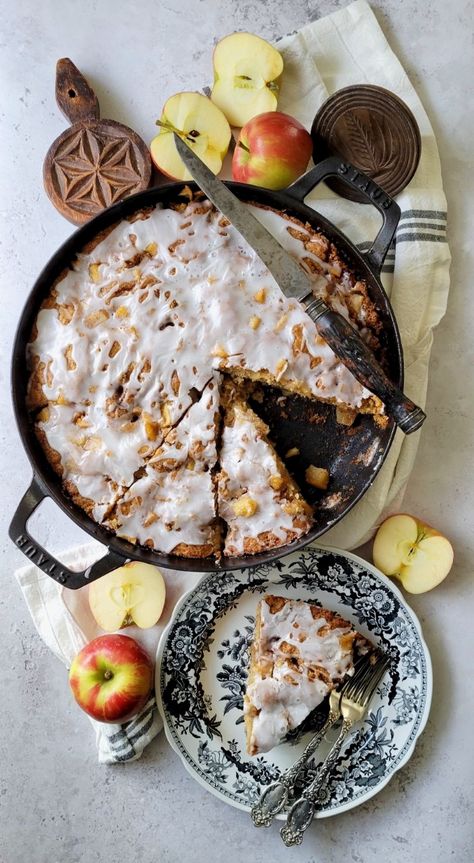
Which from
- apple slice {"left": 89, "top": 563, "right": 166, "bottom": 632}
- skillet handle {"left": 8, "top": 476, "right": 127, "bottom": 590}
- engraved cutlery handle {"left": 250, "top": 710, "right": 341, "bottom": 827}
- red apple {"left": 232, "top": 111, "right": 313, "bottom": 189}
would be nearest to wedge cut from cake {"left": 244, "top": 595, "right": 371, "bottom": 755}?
engraved cutlery handle {"left": 250, "top": 710, "right": 341, "bottom": 827}

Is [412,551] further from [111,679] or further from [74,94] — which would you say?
[74,94]

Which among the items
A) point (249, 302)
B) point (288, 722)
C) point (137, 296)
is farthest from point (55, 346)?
point (288, 722)

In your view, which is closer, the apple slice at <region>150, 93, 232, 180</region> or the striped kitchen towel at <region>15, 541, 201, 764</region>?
the apple slice at <region>150, 93, 232, 180</region>

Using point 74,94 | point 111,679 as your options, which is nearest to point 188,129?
point 74,94

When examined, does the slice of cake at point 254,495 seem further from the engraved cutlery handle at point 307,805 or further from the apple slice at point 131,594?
the engraved cutlery handle at point 307,805

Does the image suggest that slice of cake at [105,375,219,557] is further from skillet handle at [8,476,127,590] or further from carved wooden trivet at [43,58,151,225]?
carved wooden trivet at [43,58,151,225]
